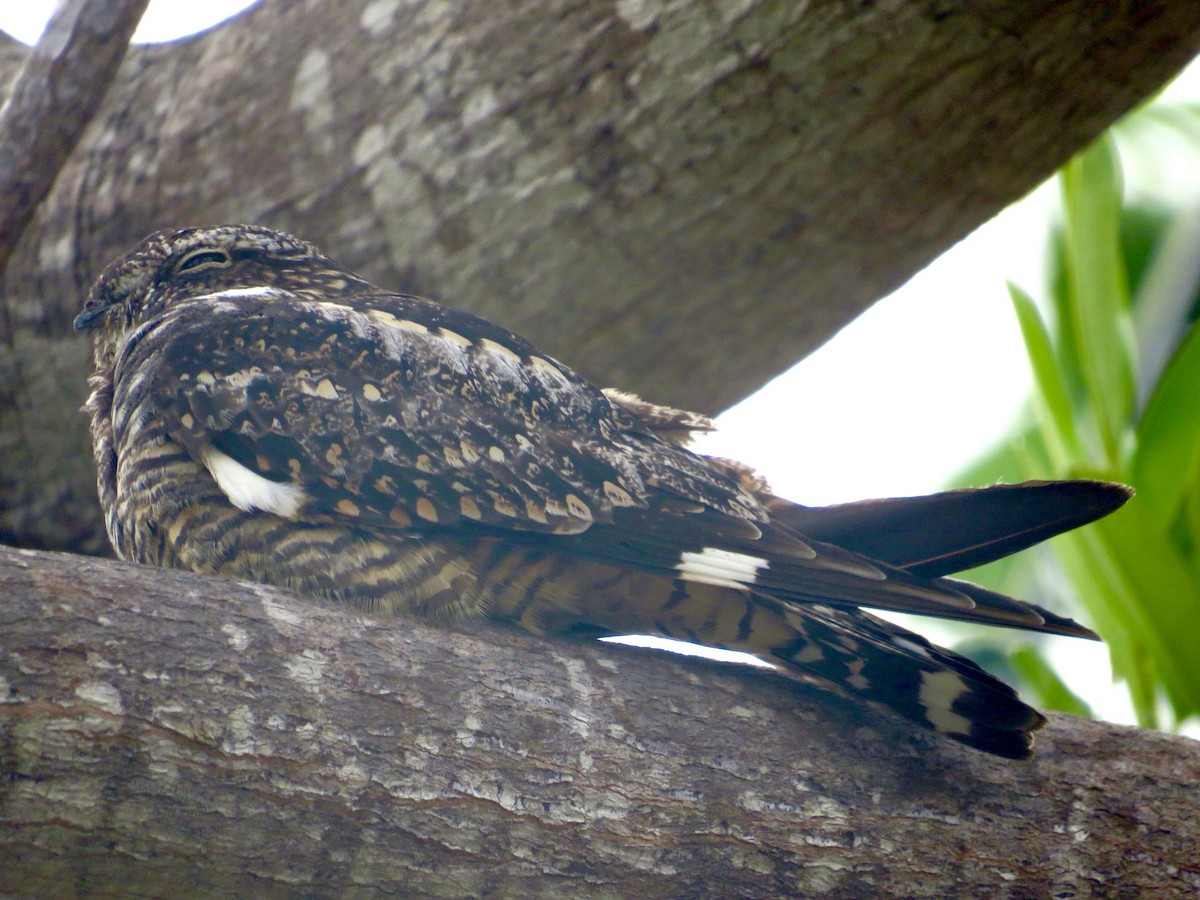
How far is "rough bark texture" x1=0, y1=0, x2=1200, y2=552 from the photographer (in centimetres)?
241

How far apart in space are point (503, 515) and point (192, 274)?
3.54 ft

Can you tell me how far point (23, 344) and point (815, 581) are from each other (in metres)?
2.09

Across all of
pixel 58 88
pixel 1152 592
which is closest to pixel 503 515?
pixel 58 88

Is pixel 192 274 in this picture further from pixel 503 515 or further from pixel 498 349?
pixel 503 515

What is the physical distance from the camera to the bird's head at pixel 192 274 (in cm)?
241

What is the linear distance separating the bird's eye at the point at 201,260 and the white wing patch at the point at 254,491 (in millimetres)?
761

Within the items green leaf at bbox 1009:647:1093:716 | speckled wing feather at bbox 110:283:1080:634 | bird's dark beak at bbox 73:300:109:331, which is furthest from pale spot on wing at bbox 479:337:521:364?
green leaf at bbox 1009:647:1093:716

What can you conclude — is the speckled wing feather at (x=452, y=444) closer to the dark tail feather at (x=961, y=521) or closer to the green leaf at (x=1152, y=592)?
the dark tail feather at (x=961, y=521)

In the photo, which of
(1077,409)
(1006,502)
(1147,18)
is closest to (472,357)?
(1006,502)

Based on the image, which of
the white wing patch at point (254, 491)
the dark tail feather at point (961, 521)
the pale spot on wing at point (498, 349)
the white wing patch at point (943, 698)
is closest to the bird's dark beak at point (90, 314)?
the white wing patch at point (254, 491)

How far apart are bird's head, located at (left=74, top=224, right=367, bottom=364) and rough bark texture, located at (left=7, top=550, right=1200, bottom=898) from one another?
1.02 m

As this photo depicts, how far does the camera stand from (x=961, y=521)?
1.83m

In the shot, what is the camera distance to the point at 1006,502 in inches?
69.7

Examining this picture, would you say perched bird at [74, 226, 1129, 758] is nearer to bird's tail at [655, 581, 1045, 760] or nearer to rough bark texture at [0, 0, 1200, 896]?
bird's tail at [655, 581, 1045, 760]
